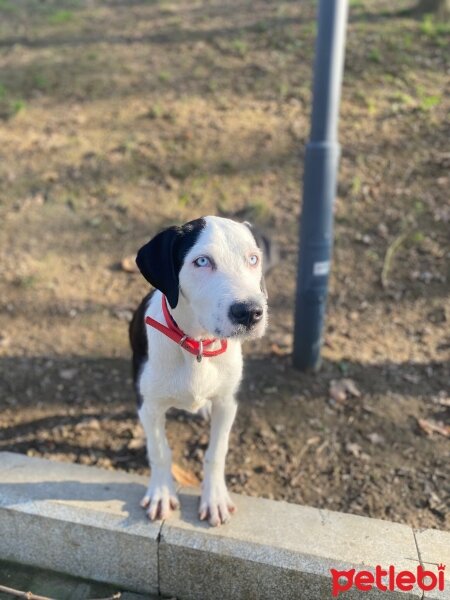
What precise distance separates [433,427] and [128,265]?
3.16 m

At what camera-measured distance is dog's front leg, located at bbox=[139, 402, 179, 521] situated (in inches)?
112

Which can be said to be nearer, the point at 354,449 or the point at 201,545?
the point at 201,545

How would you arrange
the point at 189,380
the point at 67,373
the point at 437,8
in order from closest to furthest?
the point at 189,380 < the point at 67,373 < the point at 437,8

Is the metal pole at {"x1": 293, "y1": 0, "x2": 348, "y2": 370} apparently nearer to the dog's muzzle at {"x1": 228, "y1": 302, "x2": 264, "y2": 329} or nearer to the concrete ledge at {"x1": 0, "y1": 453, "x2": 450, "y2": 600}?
the concrete ledge at {"x1": 0, "y1": 453, "x2": 450, "y2": 600}

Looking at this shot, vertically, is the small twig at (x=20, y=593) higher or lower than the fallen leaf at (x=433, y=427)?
higher

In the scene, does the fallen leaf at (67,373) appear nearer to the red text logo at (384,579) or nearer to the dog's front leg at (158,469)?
the dog's front leg at (158,469)

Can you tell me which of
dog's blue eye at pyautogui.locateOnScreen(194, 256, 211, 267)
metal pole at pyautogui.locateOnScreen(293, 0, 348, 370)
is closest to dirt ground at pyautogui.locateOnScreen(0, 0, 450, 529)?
metal pole at pyautogui.locateOnScreen(293, 0, 348, 370)

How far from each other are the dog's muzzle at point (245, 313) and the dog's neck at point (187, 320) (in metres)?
0.30

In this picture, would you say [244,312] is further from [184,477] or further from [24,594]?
[184,477]

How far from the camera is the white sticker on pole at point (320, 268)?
4.02 meters

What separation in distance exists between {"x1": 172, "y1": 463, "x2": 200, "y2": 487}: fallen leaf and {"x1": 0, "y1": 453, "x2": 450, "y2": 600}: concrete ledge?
15.2 inches

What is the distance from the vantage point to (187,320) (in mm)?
2521

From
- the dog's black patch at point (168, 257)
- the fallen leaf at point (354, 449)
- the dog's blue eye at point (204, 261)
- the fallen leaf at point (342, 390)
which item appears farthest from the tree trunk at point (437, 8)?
the dog's blue eye at point (204, 261)

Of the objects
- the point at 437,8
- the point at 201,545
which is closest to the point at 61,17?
the point at 437,8
